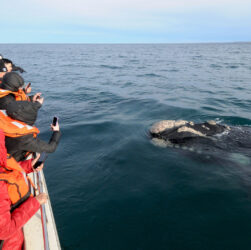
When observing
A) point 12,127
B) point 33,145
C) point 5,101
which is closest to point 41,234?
point 33,145

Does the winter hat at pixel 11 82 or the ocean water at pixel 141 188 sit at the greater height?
the winter hat at pixel 11 82

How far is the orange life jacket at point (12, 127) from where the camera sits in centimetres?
304

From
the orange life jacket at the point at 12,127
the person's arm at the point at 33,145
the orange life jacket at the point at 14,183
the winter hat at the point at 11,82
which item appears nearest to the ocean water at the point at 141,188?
the orange life jacket at the point at 14,183

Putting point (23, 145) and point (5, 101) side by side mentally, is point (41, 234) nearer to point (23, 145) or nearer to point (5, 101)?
point (23, 145)

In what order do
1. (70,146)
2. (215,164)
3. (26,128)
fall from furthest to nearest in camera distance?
(70,146)
(215,164)
(26,128)

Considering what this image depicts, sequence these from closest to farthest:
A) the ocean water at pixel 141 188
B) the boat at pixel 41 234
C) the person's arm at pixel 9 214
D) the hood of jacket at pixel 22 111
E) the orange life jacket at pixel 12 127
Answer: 1. the person's arm at pixel 9 214
2. the orange life jacket at pixel 12 127
3. the boat at pixel 41 234
4. the hood of jacket at pixel 22 111
5. the ocean water at pixel 141 188

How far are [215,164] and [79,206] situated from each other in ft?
15.0

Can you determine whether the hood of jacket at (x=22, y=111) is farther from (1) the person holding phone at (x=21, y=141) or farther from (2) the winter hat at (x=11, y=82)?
(2) the winter hat at (x=11, y=82)

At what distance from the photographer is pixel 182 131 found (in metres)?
8.16

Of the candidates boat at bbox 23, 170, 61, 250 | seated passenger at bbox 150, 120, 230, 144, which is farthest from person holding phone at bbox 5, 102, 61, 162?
seated passenger at bbox 150, 120, 230, 144

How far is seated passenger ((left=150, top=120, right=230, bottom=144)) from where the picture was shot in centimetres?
801

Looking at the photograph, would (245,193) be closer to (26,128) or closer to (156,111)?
(26,128)

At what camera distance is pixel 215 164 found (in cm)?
684

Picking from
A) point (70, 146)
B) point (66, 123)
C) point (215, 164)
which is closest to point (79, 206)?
point (70, 146)
